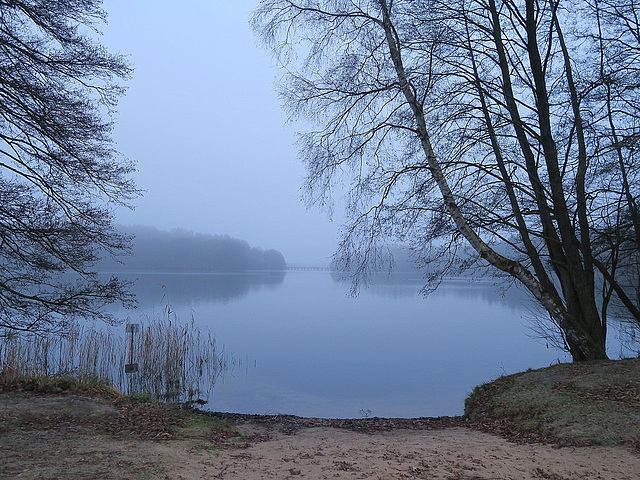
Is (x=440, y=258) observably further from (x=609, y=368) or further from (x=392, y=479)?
(x=392, y=479)

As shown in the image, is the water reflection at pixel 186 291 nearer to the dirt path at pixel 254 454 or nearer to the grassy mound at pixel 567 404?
the dirt path at pixel 254 454

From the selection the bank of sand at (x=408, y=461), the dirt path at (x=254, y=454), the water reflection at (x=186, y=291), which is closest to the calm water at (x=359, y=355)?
the water reflection at (x=186, y=291)

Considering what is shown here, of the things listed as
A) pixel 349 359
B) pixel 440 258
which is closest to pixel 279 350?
pixel 349 359

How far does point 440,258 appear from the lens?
346 inches

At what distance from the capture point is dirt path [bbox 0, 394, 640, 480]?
396 centimetres

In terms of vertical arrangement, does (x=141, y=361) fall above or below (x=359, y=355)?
above

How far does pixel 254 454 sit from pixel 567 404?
163 inches

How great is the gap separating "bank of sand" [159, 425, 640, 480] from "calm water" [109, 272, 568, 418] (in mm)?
4747

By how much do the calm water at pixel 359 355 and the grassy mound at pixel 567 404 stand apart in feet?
9.05

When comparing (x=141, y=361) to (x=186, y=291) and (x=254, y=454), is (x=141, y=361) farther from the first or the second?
(x=186, y=291)

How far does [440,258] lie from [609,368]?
10.5ft

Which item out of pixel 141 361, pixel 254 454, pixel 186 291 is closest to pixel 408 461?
pixel 254 454

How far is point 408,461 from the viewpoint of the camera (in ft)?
14.4

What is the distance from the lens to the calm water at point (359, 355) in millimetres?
10773
